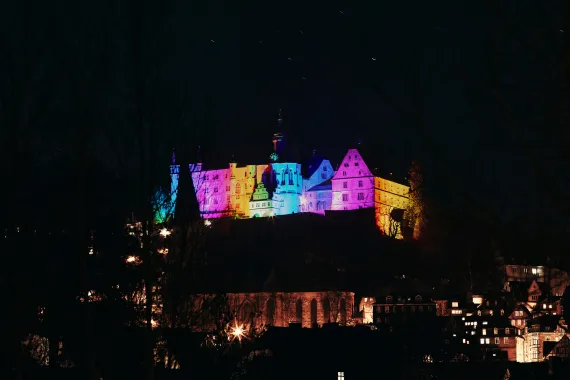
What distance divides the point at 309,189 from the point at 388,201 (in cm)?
1069

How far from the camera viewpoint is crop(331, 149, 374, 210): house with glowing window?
109m

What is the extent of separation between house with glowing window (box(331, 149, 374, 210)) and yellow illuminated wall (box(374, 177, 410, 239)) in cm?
88

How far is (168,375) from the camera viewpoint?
21203mm

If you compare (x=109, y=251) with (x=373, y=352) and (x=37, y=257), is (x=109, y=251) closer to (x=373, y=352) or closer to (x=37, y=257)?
(x=37, y=257)

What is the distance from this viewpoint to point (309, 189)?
116125 mm

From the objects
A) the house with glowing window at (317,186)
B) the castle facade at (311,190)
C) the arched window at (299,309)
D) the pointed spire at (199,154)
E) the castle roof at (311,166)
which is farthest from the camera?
the castle roof at (311,166)

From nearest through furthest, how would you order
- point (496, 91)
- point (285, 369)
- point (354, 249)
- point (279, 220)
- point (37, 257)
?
point (496, 91) → point (37, 257) → point (285, 369) → point (354, 249) → point (279, 220)

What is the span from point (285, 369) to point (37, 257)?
19.9m

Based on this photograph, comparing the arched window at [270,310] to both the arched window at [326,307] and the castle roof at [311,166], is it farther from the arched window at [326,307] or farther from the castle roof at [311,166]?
the castle roof at [311,166]

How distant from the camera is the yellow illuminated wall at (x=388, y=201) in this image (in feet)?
351

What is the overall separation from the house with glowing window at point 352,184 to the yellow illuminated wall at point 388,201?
0.88 metres

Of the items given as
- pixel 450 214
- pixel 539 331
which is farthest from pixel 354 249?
pixel 450 214

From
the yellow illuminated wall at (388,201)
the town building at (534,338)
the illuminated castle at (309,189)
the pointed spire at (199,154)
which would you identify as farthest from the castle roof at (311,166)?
the pointed spire at (199,154)

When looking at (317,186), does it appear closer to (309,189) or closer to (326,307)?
(309,189)
